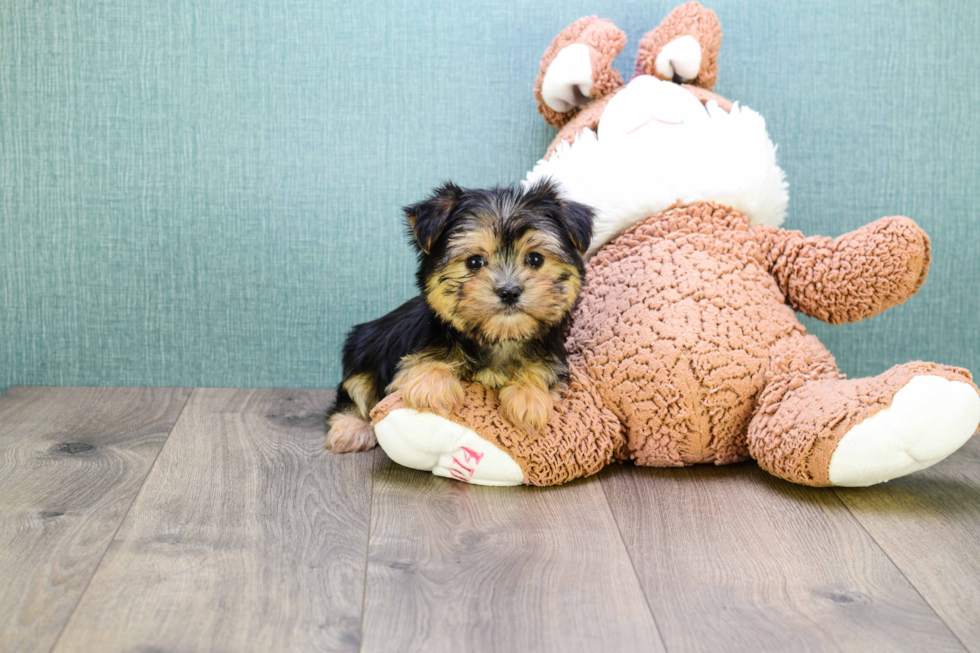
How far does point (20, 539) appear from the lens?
1.90 metres

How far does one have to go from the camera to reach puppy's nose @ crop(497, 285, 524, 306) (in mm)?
1962

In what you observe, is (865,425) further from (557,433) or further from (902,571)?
(557,433)

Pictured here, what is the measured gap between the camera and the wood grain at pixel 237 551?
1.55 meters

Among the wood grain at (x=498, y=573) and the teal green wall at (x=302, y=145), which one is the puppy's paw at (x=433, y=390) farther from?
the teal green wall at (x=302, y=145)

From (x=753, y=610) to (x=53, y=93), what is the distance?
105 inches

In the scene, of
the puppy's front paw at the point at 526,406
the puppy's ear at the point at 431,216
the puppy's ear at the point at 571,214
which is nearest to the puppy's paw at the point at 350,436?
the puppy's front paw at the point at 526,406

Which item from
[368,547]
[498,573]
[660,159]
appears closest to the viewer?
[498,573]

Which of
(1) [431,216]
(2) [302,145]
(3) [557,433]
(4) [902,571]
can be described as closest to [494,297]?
(1) [431,216]

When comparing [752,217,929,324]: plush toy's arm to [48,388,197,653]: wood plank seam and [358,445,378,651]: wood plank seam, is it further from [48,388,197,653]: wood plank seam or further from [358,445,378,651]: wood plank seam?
[48,388,197,653]: wood plank seam

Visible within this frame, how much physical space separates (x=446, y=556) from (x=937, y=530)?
1.15 metres

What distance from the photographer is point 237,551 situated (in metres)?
1.86

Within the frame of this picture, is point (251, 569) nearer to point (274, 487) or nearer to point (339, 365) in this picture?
point (274, 487)

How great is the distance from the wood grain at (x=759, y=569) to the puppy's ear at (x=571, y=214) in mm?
655

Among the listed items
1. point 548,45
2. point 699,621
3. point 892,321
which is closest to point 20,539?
point 699,621
